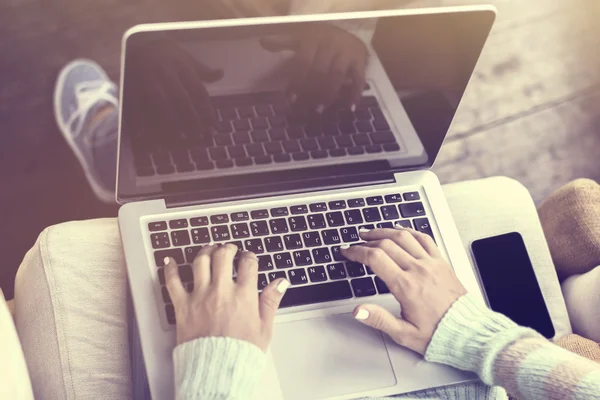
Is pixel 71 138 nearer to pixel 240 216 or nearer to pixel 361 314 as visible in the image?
pixel 240 216

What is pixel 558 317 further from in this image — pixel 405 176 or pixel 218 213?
pixel 218 213

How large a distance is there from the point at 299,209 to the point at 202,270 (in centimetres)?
18

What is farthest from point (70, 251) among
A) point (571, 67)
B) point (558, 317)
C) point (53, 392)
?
point (571, 67)

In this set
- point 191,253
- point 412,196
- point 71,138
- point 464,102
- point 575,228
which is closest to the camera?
A: point 191,253

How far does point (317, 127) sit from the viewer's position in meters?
0.78

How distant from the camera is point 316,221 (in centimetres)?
83

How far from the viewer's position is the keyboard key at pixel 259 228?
799mm

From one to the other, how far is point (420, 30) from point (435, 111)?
0.15m

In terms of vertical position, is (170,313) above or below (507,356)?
above

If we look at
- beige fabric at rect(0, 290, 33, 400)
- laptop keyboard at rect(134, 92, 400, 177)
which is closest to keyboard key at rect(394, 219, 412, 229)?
laptop keyboard at rect(134, 92, 400, 177)

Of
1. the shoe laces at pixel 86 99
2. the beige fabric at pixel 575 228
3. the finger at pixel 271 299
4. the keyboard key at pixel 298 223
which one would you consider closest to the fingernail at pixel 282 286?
the finger at pixel 271 299

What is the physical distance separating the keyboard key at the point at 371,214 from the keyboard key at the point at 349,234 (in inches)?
1.1

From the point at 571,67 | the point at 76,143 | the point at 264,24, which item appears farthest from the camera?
the point at 571,67

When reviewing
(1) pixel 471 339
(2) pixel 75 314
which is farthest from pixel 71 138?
(1) pixel 471 339
